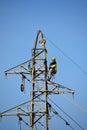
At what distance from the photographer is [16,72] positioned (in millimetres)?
24859

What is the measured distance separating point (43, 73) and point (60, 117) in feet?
11.3

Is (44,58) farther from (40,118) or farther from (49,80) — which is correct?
(40,118)

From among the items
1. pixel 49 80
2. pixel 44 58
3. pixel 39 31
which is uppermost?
pixel 39 31

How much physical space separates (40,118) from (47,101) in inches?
51.5

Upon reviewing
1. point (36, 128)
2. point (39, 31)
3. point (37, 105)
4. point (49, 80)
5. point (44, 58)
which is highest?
point (39, 31)

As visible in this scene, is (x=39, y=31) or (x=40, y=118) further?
(x=39, y=31)

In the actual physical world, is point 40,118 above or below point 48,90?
below

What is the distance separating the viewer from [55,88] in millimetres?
24156

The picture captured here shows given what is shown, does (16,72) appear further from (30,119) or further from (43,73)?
(30,119)

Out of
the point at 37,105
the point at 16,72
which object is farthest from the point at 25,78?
the point at 37,105

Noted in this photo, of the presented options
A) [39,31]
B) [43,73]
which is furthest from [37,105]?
[39,31]

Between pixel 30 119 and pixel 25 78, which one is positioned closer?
pixel 30 119

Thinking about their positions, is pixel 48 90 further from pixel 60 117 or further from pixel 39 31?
pixel 39 31

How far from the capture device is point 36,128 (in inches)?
958
